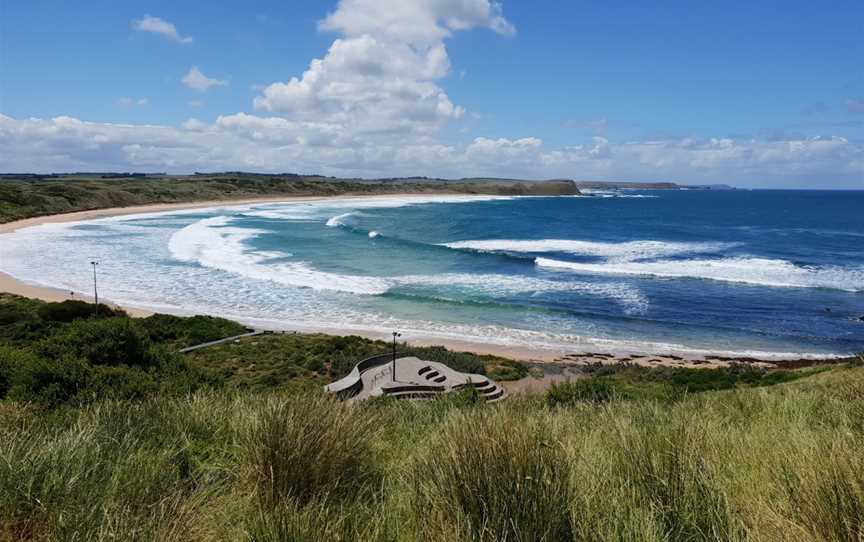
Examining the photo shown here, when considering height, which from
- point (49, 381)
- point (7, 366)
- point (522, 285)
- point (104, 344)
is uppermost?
point (49, 381)

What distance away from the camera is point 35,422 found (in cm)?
588

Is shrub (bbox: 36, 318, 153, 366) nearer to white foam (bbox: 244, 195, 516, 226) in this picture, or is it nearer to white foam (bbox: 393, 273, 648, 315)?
white foam (bbox: 393, 273, 648, 315)

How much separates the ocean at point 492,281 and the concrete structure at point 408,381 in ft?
20.4

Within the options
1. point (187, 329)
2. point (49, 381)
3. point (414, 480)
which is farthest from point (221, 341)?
point (414, 480)

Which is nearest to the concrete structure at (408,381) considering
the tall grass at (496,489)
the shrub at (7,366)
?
the shrub at (7,366)

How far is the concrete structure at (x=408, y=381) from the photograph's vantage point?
17891mm

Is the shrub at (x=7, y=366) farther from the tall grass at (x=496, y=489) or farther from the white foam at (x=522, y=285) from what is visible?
the white foam at (x=522, y=285)

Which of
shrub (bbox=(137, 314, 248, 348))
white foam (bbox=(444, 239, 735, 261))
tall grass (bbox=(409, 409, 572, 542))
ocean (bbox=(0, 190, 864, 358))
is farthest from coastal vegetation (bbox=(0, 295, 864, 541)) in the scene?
white foam (bbox=(444, 239, 735, 261))

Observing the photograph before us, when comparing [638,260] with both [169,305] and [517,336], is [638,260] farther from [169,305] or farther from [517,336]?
[169,305]

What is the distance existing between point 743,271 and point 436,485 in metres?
48.9

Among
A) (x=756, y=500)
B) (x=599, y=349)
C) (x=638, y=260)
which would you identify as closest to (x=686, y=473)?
(x=756, y=500)

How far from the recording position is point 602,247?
6050 centimetres

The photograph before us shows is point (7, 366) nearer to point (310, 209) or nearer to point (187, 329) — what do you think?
point (187, 329)

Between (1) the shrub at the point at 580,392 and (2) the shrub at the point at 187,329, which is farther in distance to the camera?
(2) the shrub at the point at 187,329
